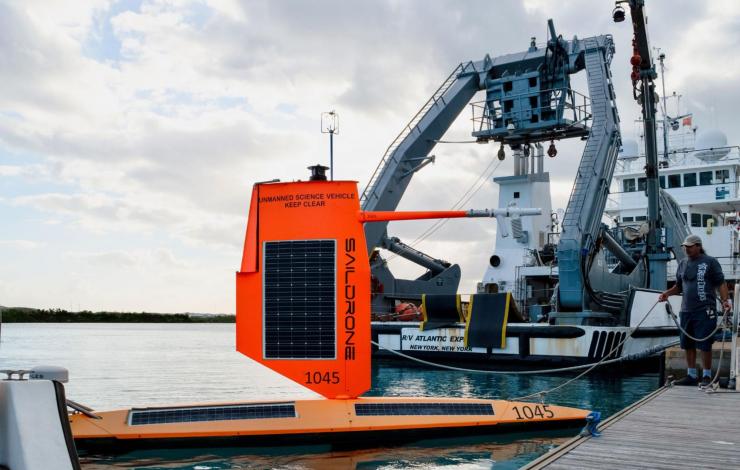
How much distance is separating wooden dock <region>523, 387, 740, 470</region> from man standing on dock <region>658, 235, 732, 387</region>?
1.17 metres

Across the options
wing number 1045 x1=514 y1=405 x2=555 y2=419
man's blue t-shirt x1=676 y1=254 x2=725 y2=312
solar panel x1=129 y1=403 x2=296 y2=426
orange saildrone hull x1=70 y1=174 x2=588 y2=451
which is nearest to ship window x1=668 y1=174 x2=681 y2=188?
man's blue t-shirt x1=676 y1=254 x2=725 y2=312

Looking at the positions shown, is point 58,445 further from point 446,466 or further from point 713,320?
point 713,320

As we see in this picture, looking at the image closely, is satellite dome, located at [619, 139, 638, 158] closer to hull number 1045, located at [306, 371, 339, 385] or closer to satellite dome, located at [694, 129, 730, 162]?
satellite dome, located at [694, 129, 730, 162]

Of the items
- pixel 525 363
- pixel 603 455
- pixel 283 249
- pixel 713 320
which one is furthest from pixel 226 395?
pixel 603 455

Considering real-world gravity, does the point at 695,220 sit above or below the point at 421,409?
above

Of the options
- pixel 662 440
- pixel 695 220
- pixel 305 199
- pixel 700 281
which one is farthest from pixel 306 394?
pixel 695 220

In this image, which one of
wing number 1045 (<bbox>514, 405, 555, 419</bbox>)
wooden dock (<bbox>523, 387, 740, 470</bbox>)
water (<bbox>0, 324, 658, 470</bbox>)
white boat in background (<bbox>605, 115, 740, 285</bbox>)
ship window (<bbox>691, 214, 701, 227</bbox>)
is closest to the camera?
wooden dock (<bbox>523, 387, 740, 470</bbox>)

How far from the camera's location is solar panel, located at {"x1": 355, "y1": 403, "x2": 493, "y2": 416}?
10.8 meters

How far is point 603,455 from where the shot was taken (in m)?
6.62

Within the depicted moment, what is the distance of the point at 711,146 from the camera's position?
3666 cm

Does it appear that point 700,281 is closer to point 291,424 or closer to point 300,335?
point 300,335

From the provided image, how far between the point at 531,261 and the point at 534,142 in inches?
178

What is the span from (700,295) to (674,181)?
26128 mm

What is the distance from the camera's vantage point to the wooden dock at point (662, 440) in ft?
20.9
